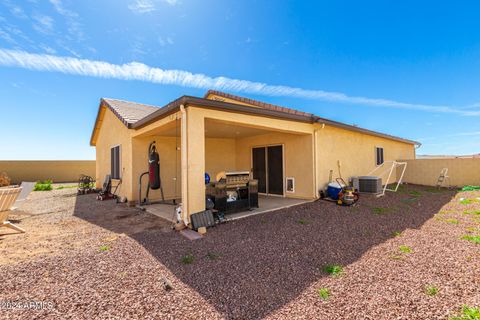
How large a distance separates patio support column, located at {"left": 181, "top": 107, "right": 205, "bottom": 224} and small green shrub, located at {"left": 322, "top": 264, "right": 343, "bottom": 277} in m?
2.90

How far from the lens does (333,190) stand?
7637mm

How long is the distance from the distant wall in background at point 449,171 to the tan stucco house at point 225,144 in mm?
3282

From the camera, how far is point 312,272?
2877 millimetres

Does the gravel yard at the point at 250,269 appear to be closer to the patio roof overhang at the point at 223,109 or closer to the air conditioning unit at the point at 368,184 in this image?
the patio roof overhang at the point at 223,109

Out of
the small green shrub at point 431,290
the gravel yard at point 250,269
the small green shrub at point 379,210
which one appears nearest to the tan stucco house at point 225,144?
the gravel yard at point 250,269

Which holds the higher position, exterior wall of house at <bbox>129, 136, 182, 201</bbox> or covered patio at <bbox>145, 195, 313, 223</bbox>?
exterior wall of house at <bbox>129, 136, 182, 201</bbox>

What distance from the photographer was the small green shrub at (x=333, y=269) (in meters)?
2.82

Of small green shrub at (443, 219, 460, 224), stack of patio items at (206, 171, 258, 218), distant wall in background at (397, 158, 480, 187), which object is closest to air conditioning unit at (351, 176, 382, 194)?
small green shrub at (443, 219, 460, 224)

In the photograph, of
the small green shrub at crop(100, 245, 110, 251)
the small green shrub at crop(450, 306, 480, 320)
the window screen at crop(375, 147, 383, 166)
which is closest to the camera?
the small green shrub at crop(450, 306, 480, 320)

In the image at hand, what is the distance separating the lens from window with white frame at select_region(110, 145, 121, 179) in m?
9.45

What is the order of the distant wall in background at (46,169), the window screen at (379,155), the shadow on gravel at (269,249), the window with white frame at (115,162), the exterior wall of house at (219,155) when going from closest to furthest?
1. the shadow on gravel at (269,249)
2. the window with white frame at (115,162)
3. the exterior wall of house at (219,155)
4. the window screen at (379,155)
5. the distant wall in background at (46,169)

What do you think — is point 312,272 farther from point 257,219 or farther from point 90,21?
point 90,21

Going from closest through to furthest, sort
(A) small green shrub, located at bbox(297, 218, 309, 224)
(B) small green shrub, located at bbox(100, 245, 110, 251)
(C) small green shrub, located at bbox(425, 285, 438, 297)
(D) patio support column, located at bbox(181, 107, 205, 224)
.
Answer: (C) small green shrub, located at bbox(425, 285, 438, 297) → (B) small green shrub, located at bbox(100, 245, 110, 251) → (D) patio support column, located at bbox(181, 107, 205, 224) → (A) small green shrub, located at bbox(297, 218, 309, 224)

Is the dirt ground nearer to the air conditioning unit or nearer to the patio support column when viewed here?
the patio support column
